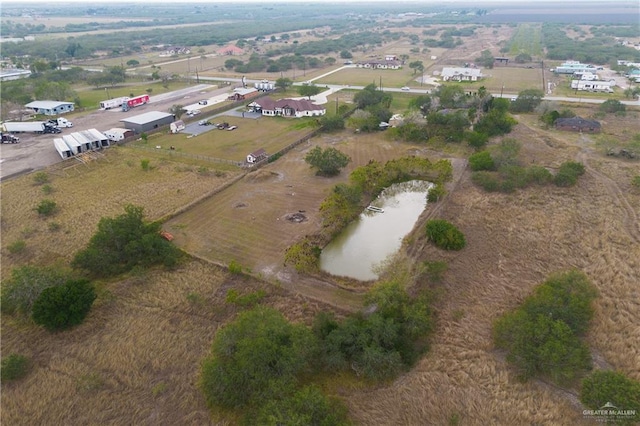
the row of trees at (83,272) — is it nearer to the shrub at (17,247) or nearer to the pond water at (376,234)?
the shrub at (17,247)

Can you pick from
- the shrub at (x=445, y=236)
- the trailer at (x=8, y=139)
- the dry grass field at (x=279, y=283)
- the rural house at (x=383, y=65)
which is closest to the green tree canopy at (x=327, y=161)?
the dry grass field at (x=279, y=283)

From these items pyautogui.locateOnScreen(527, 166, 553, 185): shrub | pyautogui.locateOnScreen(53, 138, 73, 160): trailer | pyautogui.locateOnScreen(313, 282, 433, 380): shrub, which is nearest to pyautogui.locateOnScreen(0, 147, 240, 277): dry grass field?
pyautogui.locateOnScreen(53, 138, 73, 160): trailer

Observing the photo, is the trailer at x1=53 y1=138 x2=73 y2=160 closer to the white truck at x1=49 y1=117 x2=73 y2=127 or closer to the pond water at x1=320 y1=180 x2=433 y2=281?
the white truck at x1=49 y1=117 x2=73 y2=127

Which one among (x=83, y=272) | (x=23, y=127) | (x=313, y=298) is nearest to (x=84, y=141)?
(x=23, y=127)

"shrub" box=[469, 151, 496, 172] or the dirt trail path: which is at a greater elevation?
"shrub" box=[469, 151, 496, 172]

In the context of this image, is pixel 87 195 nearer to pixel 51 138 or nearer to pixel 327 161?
pixel 51 138

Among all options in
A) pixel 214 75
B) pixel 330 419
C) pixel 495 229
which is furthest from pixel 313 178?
pixel 214 75
